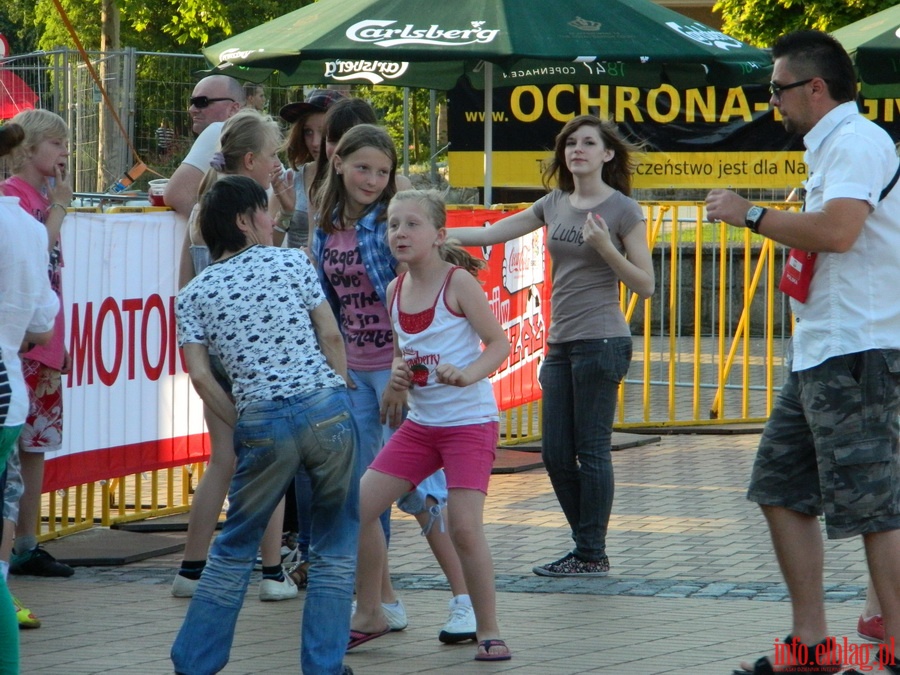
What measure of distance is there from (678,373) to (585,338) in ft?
25.0

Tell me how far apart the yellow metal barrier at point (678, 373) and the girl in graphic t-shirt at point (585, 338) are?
2237 millimetres

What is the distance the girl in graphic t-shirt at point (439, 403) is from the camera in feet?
16.3

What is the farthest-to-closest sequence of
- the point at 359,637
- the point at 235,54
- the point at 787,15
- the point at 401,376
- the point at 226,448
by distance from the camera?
the point at 787,15 → the point at 235,54 → the point at 226,448 → the point at 359,637 → the point at 401,376

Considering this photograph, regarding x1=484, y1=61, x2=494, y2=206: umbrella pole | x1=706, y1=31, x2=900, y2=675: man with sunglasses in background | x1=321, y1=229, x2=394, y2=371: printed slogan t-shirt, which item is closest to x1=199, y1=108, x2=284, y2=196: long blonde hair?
x1=321, y1=229, x2=394, y2=371: printed slogan t-shirt

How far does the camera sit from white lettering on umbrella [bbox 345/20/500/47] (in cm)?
901

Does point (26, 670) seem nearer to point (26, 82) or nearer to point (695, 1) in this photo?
point (26, 82)

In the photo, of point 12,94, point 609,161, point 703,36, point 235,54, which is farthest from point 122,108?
point 609,161

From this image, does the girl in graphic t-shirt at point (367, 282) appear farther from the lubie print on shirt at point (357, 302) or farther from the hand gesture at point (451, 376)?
the hand gesture at point (451, 376)

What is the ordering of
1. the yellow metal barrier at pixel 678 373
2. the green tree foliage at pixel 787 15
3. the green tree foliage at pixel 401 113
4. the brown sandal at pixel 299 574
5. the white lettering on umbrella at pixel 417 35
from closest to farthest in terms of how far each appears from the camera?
the brown sandal at pixel 299 574 → the yellow metal barrier at pixel 678 373 → the white lettering on umbrella at pixel 417 35 → the green tree foliage at pixel 787 15 → the green tree foliage at pixel 401 113

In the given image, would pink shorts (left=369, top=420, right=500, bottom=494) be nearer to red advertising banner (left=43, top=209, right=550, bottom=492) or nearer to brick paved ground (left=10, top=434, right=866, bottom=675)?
brick paved ground (left=10, top=434, right=866, bottom=675)

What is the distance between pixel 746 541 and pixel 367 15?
439cm

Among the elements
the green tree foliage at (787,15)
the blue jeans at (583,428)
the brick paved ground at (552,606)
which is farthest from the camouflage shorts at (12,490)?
the green tree foliage at (787,15)

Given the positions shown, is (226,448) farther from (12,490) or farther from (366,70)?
(366,70)

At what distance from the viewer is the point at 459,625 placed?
5.18 meters
